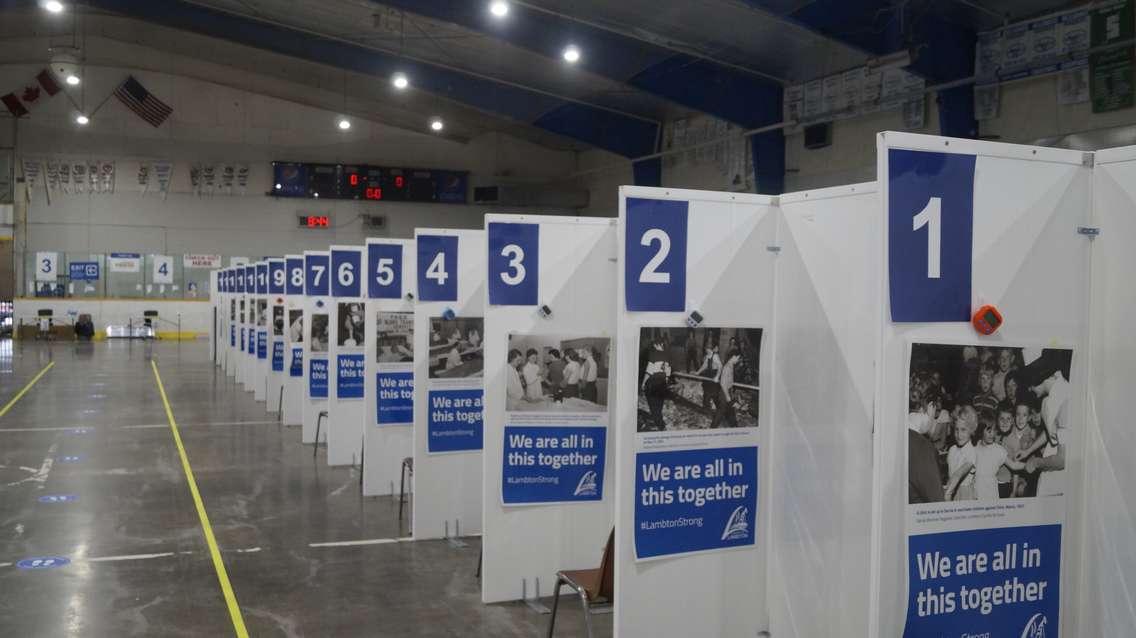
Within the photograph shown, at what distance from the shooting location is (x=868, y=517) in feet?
10.8

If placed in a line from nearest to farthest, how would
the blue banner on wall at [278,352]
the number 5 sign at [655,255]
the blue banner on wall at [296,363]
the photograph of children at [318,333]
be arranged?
the number 5 sign at [655,255]
the photograph of children at [318,333]
the blue banner on wall at [296,363]
the blue banner on wall at [278,352]

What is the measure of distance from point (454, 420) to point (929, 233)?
4.45 meters

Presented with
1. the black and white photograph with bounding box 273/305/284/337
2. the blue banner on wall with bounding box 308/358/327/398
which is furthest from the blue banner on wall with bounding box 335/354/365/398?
the black and white photograph with bounding box 273/305/284/337

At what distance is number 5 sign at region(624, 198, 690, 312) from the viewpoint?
3.65 m

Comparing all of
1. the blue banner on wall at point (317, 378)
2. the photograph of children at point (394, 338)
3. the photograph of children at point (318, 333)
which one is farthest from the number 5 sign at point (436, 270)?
the blue banner on wall at point (317, 378)

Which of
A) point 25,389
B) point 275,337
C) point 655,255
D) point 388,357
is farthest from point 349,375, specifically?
point 25,389

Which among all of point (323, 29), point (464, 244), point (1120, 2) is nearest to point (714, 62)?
point (1120, 2)

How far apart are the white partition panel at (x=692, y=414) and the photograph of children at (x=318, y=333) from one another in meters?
6.78

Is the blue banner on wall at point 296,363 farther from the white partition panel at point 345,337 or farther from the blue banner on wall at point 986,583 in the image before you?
the blue banner on wall at point 986,583

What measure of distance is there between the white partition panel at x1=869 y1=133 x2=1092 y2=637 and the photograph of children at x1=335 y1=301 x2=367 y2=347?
6.99 meters

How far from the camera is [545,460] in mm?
5180

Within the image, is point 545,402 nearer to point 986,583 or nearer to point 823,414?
point 823,414

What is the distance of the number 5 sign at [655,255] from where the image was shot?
365 cm

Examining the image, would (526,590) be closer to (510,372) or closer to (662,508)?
(510,372)
